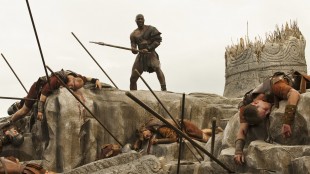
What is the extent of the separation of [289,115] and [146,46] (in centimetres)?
700

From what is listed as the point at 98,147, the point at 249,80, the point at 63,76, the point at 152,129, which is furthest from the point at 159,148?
the point at 249,80

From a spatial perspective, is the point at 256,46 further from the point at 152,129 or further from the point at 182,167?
the point at 182,167

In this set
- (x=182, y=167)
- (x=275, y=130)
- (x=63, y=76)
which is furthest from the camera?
(x=63, y=76)

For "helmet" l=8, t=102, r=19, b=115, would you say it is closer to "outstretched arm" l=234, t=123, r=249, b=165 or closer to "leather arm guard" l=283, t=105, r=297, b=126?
"outstretched arm" l=234, t=123, r=249, b=165

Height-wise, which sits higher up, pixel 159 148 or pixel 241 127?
pixel 241 127

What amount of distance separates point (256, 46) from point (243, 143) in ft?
31.8

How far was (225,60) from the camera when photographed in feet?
56.6

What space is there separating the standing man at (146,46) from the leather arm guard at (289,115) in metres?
6.89

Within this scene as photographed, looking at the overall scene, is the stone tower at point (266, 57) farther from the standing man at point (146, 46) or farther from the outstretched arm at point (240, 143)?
the outstretched arm at point (240, 143)

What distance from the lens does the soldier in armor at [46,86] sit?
11.9 m

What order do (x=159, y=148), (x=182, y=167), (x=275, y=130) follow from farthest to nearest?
1. (x=159, y=148)
2. (x=182, y=167)
3. (x=275, y=130)

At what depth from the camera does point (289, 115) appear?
664 cm

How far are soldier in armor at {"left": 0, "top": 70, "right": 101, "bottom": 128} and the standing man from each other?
4.40ft

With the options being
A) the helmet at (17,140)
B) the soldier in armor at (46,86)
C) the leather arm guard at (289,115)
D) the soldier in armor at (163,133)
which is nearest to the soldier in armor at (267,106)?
the leather arm guard at (289,115)
